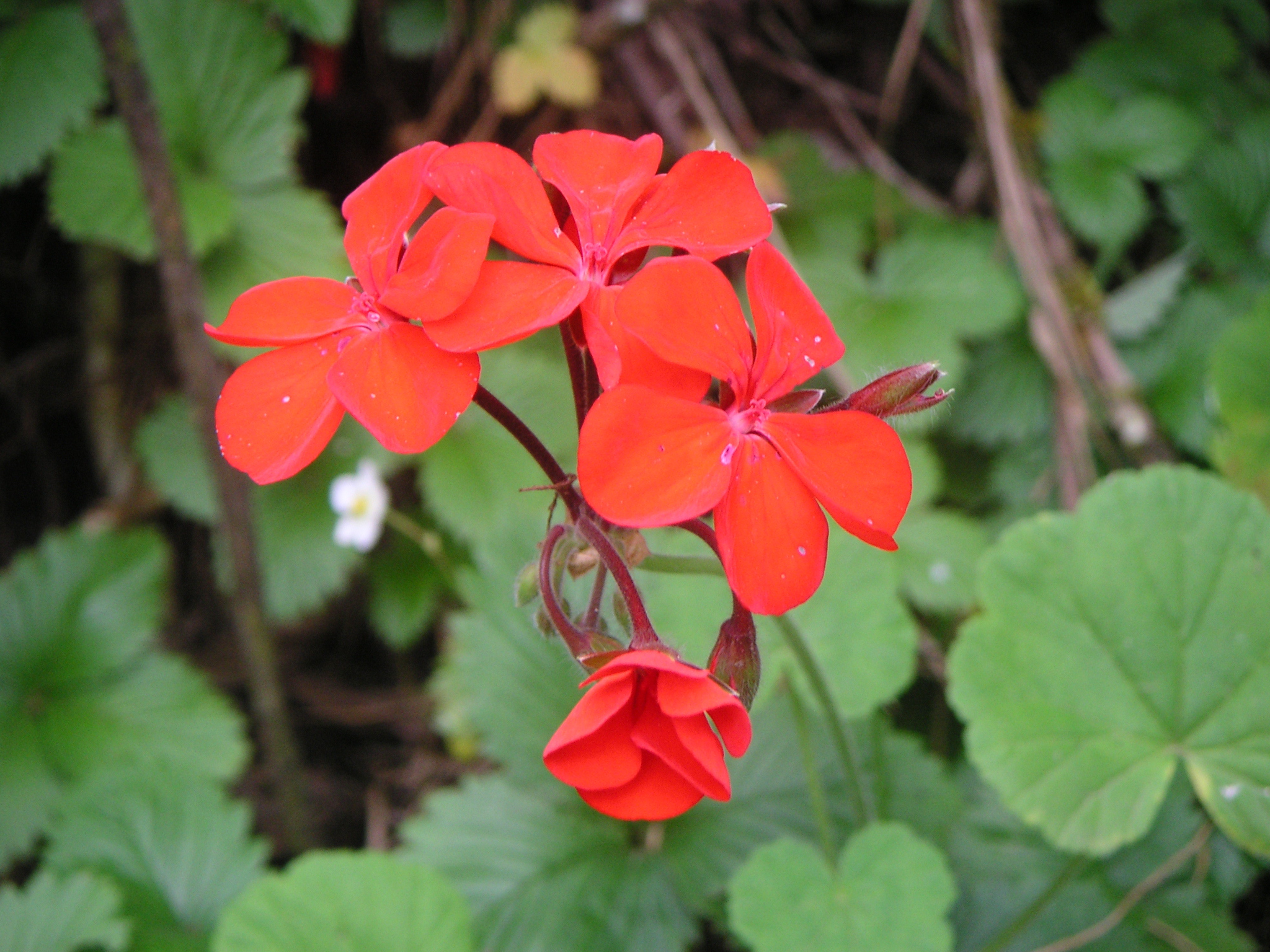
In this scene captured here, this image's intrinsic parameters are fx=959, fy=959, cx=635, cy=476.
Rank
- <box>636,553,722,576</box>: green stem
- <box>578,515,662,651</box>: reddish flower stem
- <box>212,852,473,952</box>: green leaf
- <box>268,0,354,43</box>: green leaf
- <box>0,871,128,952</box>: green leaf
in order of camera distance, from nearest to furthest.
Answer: <box>578,515,662,651</box>: reddish flower stem → <box>636,553,722,576</box>: green stem → <box>212,852,473,952</box>: green leaf → <box>0,871,128,952</box>: green leaf → <box>268,0,354,43</box>: green leaf

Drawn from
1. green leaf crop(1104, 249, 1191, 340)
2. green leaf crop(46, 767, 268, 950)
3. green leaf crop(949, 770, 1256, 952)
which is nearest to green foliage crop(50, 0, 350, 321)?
green leaf crop(46, 767, 268, 950)

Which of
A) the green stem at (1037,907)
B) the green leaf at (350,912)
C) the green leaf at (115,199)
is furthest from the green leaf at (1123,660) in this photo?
the green leaf at (115,199)

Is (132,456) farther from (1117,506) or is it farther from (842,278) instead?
(1117,506)

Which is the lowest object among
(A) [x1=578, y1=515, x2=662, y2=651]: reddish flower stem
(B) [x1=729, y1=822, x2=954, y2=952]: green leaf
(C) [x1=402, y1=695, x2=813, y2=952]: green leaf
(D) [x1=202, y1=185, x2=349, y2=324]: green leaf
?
(C) [x1=402, y1=695, x2=813, y2=952]: green leaf

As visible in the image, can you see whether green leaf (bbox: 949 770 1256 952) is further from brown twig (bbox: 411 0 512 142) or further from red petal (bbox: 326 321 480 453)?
brown twig (bbox: 411 0 512 142)

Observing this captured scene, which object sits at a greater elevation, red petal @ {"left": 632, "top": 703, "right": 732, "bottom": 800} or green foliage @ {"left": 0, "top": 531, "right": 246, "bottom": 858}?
red petal @ {"left": 632, "top": 703, "right": 732, "bottom": 800}

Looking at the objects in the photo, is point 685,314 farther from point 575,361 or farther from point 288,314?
point 288,314

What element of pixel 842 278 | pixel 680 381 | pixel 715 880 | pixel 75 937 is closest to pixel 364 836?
pixel 75 937

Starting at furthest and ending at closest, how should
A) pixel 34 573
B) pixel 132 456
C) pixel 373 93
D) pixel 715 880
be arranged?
1. pixel 373 93
2. pixel 132 456
3. pixel 34 573
4. pixel 715 880
